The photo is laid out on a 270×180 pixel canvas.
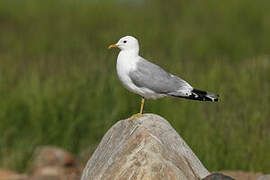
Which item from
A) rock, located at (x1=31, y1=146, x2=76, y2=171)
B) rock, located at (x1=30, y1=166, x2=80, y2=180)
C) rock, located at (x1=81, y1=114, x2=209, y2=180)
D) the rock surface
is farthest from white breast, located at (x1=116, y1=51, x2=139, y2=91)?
rock, located at (x1=31, y1=146, x2=76, y2=171)

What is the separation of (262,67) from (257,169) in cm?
268

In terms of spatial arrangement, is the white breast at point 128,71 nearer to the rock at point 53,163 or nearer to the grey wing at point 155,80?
the grey wing at point 155,80

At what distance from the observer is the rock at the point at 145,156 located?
13.5 ft

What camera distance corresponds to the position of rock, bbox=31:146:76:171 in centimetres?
660

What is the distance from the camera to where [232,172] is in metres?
5.44

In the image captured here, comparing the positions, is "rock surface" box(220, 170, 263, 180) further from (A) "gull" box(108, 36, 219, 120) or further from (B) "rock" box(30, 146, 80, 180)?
(B) "rock" box(30, 146, 80, 180)

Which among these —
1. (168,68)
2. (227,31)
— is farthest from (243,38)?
(168,68)

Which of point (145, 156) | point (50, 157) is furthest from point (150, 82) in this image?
point (50, 157)

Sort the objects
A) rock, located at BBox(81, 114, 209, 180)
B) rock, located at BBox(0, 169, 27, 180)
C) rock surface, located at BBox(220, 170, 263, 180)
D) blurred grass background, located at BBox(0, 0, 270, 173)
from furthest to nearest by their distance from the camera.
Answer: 1. rock, located at BBox(0, 169, 27, 180)
2. blurred grass background, located at BBox(0, 0, 270, 173)
3. rock surface, located at BBox(220, 170, 263, 180)
4. rock, located at BBox(81, 114, 209, 180)

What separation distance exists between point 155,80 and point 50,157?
2352 millimetres

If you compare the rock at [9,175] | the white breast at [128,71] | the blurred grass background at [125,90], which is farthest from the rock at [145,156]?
the rock at [9,175]

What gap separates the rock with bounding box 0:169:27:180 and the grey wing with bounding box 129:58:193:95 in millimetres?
2369

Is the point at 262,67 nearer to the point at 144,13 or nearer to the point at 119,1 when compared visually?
the point at 144,13

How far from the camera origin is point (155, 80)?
15.4ft
